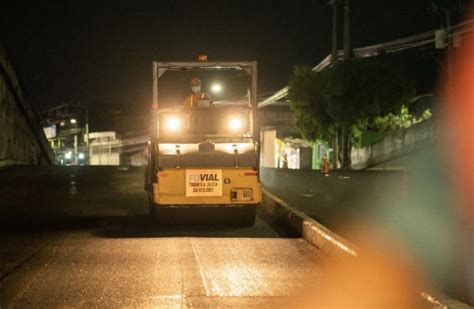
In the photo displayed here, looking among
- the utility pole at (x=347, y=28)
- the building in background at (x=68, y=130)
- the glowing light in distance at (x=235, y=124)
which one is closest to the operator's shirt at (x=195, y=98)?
the glowing light in distance at (x=235, y=124)

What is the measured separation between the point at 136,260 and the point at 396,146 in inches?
1220

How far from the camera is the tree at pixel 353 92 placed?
3953cm

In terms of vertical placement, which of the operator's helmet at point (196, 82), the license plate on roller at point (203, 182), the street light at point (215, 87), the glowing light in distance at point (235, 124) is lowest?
the license plate on roller at point (203, 182)

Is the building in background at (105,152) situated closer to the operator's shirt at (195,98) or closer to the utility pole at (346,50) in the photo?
the utility pole at (346,50)

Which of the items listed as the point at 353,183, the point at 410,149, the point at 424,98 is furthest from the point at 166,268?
the point at 424,98

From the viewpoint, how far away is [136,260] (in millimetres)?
9859

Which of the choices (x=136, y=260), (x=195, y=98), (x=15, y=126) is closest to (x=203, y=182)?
(x=195, y=98)

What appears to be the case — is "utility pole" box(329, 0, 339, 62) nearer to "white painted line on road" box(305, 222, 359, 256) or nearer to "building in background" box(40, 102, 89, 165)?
"building in background" box(40, 102, 89, 165)

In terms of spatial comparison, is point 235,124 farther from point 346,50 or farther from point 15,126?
point 346,50

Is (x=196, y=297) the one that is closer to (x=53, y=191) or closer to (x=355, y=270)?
(x=355, y=270)

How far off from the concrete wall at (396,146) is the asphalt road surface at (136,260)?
74.0 ft

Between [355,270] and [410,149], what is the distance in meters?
29.2

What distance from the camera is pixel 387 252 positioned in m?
9.36

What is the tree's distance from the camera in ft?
130
